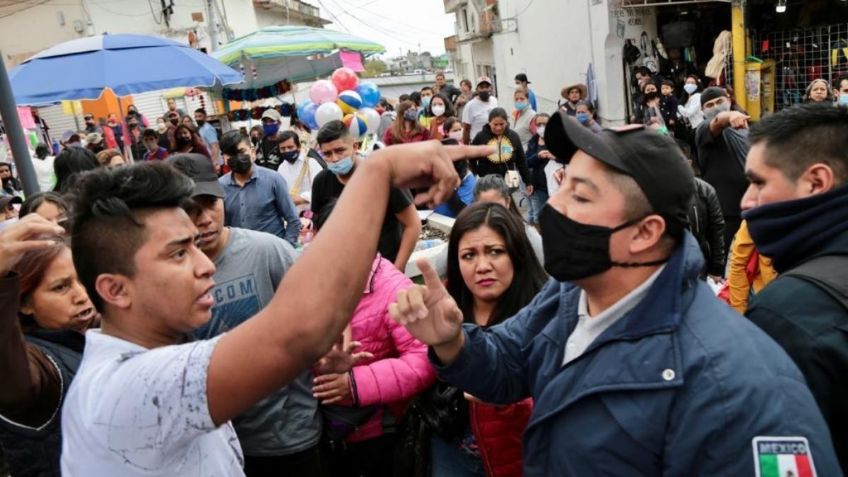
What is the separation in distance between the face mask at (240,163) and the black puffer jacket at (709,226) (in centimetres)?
337

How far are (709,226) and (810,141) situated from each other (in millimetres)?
2505

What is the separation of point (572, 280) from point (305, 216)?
16.4 ft

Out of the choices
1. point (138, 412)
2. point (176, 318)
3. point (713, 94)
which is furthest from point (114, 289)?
point (713, 94)

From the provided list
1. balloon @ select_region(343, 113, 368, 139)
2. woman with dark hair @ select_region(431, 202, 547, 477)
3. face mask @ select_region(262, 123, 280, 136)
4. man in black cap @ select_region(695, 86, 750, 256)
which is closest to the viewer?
woman with dark hair @ select_region(431, 202, 547, 477)

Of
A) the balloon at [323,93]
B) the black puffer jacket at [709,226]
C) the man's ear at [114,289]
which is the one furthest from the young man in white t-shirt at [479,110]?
the man's ear at [114,289]

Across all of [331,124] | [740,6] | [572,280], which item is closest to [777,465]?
[572,280]

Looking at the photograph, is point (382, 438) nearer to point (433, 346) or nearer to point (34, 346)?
point (433, 346)

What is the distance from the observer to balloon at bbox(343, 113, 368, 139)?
22.6 feet

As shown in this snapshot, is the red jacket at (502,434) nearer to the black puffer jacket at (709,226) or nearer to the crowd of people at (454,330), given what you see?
the crowd of people at (454,330)

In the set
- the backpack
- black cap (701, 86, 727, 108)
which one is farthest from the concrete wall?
the backpack

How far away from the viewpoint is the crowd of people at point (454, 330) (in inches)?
47.9

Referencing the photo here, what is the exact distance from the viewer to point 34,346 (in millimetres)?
1980

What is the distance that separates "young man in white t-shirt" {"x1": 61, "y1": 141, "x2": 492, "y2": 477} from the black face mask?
390mm

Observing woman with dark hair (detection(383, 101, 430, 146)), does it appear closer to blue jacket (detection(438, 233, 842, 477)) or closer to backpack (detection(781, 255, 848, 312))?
backpack (detection(781, 255, 848, 312))
